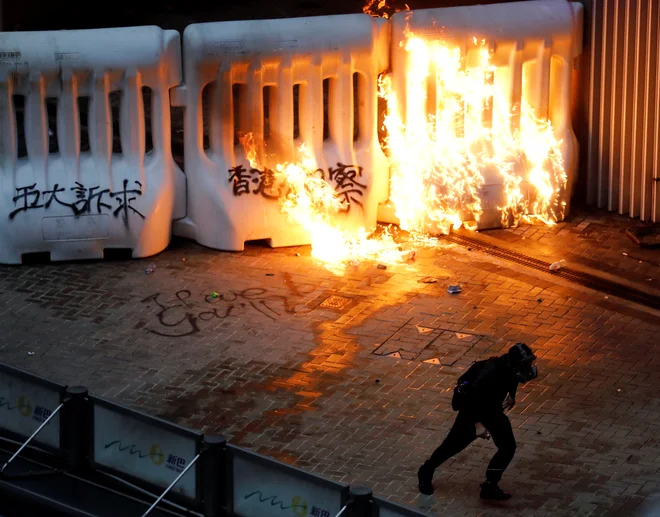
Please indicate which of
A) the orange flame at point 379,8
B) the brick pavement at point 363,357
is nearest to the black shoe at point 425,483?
the brick pavement at point 363,357

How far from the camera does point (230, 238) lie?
1594 cm

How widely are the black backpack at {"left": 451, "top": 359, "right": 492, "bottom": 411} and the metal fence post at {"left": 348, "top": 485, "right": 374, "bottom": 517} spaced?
6.41 ft

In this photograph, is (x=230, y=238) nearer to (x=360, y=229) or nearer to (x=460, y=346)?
(x=360, y=229)

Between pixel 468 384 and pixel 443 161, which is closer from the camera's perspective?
pixel 468 384

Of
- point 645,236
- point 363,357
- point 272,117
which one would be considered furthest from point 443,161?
point 363,357

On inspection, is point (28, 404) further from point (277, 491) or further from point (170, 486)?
point (277, 491)

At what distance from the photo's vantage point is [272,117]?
627 inches

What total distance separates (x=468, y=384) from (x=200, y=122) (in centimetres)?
633

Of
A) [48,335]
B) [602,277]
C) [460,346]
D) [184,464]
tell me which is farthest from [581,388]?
[48,335]

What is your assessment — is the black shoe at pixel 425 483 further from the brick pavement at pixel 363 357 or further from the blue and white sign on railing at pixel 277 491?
the blue and white sign on railing at pixel 277 491

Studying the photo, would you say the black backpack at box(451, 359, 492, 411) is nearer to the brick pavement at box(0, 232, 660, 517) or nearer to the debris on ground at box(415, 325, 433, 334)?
the brick pavement at box(0, 232, 660, 517)

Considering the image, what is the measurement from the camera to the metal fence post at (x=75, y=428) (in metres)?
10.3

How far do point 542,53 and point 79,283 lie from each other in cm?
608

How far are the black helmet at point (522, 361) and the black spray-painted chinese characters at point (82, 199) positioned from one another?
6437 millimetres
